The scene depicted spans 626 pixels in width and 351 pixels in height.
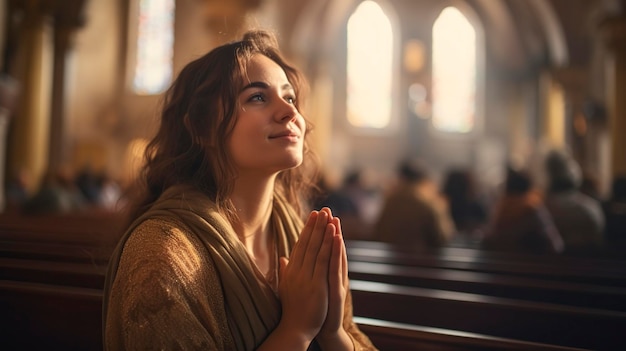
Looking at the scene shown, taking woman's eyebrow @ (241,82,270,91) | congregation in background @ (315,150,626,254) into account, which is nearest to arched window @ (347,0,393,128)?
congregation in background @ (315,150,626,254)

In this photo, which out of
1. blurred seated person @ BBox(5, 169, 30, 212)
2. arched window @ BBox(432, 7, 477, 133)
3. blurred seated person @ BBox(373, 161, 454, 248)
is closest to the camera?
blurred seated person @ BBox(373, 161, 454, 248)

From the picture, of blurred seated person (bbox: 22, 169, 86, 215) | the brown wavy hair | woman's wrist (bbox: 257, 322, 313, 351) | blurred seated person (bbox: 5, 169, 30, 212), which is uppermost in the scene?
the brown wavy hair

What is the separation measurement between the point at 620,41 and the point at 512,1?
8.31 metres

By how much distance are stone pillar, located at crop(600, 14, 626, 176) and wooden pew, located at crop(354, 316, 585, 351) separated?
749cm

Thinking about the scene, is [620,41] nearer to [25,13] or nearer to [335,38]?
[25,13]

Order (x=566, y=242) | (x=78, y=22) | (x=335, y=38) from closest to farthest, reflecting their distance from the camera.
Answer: (x=566, y=242) → (x=78, y=22) → (x=335, y=38)

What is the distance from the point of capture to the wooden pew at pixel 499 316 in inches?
62.1

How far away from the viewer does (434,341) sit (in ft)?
4.58

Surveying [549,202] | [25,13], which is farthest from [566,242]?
[25,13]

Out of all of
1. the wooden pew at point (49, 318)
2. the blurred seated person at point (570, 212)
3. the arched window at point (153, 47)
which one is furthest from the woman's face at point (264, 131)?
the arched window at point (153, 47)

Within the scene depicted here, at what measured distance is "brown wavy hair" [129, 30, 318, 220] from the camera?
1.31 meters

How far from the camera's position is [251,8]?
6.84m

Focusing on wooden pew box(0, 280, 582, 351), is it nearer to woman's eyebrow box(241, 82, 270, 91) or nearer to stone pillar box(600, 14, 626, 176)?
woman's eyebrow box(241, 82, 270, 91)

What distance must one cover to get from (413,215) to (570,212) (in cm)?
107
